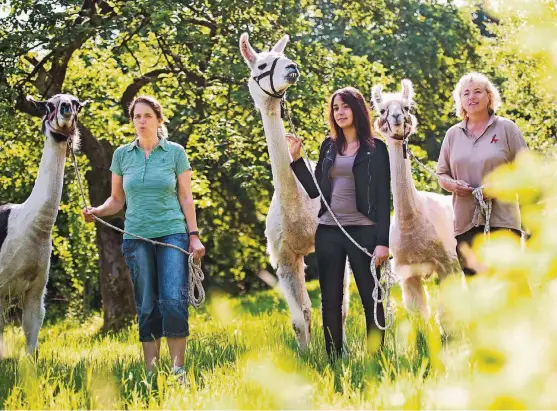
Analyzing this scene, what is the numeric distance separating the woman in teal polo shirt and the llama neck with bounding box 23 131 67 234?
112 cm

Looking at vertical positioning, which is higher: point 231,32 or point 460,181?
point 231,32

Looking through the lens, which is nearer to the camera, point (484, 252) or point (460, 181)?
point (484, 252)

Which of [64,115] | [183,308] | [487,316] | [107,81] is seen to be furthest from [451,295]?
[107,81]

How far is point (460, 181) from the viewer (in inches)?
179

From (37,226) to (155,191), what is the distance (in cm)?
172

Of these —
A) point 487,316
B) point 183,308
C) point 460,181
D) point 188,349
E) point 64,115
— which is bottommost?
point 188,349

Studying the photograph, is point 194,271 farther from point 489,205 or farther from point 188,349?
point 489,205

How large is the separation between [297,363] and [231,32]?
6.94 meters

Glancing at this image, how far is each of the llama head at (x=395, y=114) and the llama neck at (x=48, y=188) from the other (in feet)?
8.21

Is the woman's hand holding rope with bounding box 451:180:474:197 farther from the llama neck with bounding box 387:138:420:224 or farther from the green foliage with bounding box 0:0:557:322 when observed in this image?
the green foliage with bounding box 0:0:557:322

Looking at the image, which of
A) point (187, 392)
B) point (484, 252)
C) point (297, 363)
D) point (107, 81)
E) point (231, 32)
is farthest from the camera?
point (107, 81)

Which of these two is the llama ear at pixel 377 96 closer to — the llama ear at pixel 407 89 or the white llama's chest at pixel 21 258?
the llama ear at pixel 407 89

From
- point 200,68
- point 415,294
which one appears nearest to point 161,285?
point 415,294

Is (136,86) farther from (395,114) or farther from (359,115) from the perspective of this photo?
(359,115)
